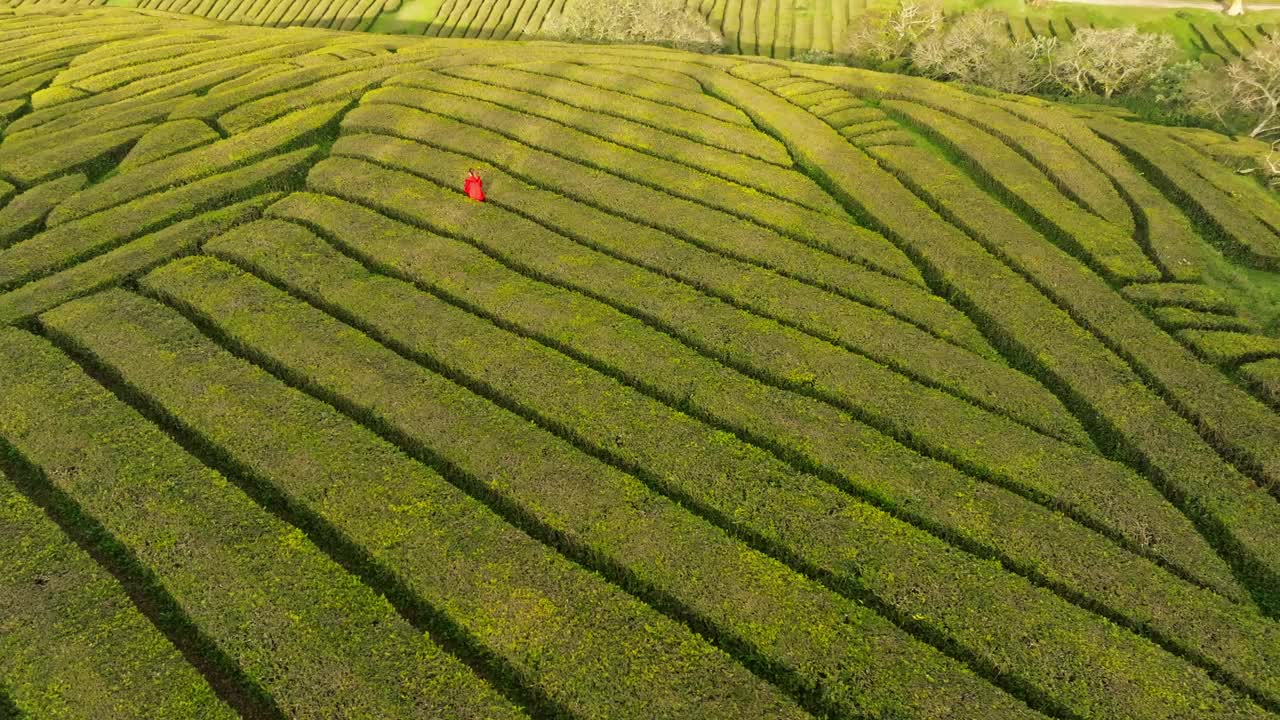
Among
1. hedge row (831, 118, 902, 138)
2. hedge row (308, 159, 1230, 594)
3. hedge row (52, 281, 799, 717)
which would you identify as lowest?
hedge row (52, 281, 799, 717)

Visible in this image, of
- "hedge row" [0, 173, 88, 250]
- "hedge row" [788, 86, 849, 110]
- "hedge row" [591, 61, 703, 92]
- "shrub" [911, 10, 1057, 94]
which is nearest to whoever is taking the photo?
"hedge row" [0, 173, 88, 250]

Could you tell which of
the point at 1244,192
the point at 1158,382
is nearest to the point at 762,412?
the point at 1158,382

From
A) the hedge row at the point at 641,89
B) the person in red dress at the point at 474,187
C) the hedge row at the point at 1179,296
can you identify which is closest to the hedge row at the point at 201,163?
the person in red dress at the point at 474,187

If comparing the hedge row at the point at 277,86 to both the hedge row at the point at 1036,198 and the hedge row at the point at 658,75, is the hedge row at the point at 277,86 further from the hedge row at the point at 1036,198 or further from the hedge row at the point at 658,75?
the hedge row at the point at 1036,198

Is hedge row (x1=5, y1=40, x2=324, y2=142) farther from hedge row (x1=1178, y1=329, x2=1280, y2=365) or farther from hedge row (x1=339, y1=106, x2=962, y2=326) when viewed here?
hedge row (x1=1178, y1=329, x2=1280, y2=365)

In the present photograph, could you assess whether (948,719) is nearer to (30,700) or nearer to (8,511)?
(30,700)

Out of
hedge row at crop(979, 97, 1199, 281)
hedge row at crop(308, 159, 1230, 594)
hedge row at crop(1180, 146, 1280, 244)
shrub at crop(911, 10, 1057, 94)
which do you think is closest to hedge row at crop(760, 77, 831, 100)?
hedge row at crop(979, 97, 1199, 281)

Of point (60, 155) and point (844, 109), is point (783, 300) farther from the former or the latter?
point (60, 155)
